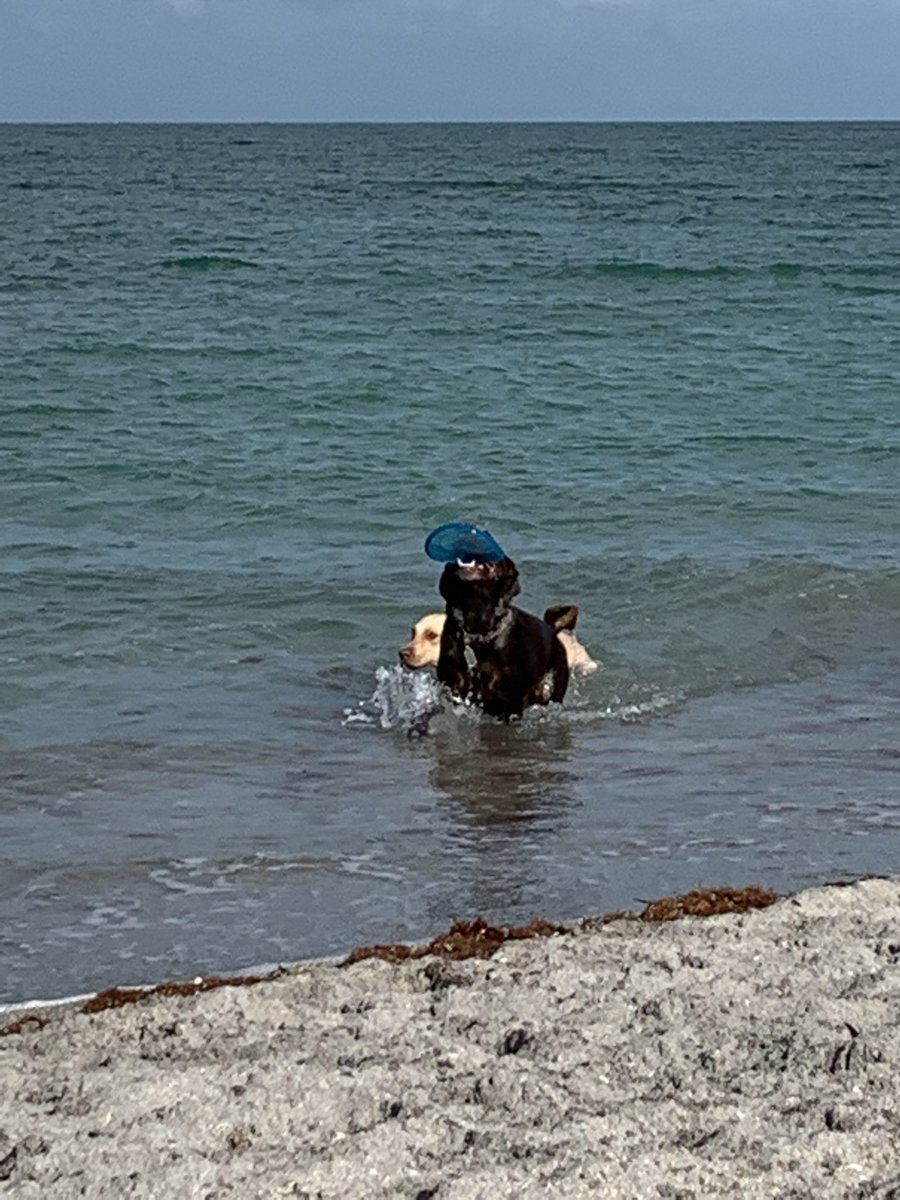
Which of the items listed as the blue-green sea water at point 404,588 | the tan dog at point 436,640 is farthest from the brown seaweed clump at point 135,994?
the tan dog at point 436,640

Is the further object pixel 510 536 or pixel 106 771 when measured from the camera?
pixel 510 536

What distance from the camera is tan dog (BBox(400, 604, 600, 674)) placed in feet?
32.5

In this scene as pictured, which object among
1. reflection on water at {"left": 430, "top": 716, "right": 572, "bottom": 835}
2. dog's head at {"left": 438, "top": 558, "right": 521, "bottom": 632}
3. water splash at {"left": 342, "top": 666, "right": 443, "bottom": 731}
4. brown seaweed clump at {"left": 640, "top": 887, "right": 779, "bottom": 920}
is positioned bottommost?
reflection on water at {"left": 430, "top": 716, "right": 572, "bottom": 835}

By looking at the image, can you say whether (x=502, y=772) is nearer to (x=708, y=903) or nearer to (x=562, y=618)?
(x=562, y=618)

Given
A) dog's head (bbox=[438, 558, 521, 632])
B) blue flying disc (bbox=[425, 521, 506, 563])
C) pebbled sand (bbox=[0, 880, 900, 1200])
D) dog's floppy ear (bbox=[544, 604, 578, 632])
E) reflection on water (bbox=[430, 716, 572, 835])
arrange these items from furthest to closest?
dog's floppy ear (bbox=[544, 604, 578, 632])
dog's head (bbox=[438, 558, 521, 632])
blue flying disc (bbox=[425, 521, 506, 563])
reflection on water (bbox=[430, 716, 572, 835])
pebbled sand (bbox=[0, 880, 900, 1200])

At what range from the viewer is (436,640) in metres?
9.91

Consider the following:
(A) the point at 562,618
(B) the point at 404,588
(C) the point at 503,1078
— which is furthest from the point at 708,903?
(B) the point at 404,588

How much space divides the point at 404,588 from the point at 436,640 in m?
3.03

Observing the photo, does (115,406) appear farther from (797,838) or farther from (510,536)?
(797,838)

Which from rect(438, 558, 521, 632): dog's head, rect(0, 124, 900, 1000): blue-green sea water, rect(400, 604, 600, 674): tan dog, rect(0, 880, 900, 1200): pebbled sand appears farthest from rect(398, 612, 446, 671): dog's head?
rect(0, 880, 900, 1200): pebbled sand

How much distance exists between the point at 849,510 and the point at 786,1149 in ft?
38.4

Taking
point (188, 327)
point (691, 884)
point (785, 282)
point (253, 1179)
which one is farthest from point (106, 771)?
point (785, 282)

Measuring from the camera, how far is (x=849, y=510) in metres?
15.7

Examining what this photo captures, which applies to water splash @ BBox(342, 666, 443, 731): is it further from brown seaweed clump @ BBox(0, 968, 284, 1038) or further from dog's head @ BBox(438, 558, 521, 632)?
brown seaweed clump @ BBox(0, 968, 284, 1038)
